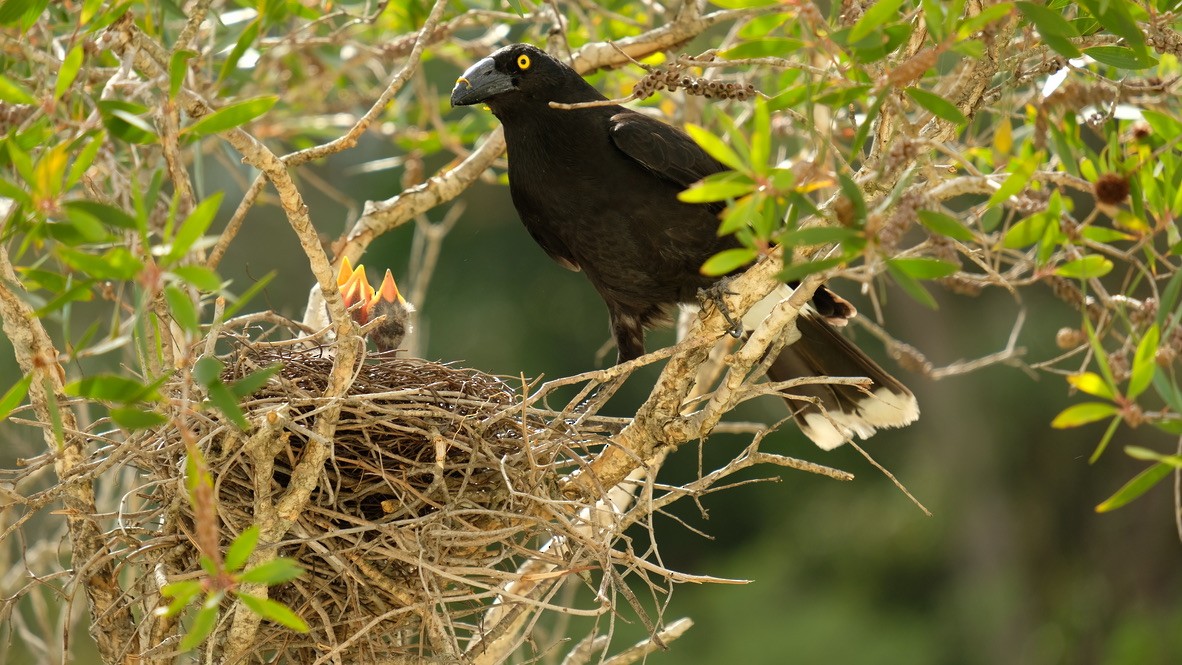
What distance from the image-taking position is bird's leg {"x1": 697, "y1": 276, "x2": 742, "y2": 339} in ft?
10.4

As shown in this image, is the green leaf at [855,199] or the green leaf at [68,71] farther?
the green leaf at [68,71]

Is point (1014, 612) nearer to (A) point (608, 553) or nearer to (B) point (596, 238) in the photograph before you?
(B) point (596, 238)

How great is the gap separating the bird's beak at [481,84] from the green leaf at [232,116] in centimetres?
182

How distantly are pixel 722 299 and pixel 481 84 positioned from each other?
45.0 inches

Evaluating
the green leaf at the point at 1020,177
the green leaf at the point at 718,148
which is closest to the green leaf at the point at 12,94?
the green leaf at the point at 718,148

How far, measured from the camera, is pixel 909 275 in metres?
1.85

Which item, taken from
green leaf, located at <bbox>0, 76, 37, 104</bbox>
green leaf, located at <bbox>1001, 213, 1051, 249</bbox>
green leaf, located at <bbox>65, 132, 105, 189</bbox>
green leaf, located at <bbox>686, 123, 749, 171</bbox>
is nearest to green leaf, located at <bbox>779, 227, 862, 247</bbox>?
green leaf, located at <bbox>686, 123, 749, 171</bbox>

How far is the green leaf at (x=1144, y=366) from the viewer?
1.72 meters

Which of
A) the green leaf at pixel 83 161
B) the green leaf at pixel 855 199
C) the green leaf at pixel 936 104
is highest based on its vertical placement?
the green leaf at pixel 83 161

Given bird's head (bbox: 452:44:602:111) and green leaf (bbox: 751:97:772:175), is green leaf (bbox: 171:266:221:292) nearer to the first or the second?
green leaf (bbox: 751:97:772:175)

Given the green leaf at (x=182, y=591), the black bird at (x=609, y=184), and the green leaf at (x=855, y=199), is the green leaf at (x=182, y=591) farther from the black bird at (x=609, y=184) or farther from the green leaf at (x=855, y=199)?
the black bird at (x=609, y=184)

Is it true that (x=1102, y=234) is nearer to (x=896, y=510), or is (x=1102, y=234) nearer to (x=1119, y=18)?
(x=1119, y=18)

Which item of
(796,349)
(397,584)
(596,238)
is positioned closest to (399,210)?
(596,238)

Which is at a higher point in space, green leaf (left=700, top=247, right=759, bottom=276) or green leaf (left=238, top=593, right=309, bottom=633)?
green leaf (left=700, top=247, right=759, bottom=276)
